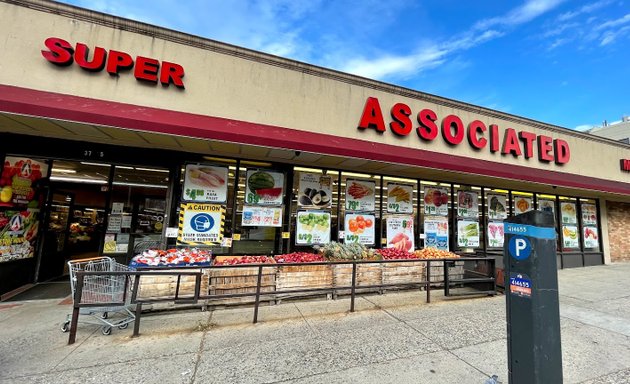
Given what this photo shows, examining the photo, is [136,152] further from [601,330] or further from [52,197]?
[601,330]

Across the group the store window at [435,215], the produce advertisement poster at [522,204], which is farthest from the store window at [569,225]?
the store window at [435,215]

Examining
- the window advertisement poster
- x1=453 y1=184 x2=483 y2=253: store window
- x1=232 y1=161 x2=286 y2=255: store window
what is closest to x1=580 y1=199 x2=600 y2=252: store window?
x1=453 y1=184 x2=483 y2=253: store window

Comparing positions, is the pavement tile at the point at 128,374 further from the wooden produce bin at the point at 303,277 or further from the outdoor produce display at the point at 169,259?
the wooden produce bin at the point at 303,277

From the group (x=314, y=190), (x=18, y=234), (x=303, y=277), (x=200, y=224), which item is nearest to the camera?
(x=303, y=277)

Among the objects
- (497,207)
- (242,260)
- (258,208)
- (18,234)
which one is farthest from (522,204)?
(18,234)

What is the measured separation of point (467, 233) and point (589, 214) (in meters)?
6.81

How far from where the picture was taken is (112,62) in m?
6.11

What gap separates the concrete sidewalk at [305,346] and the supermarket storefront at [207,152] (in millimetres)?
2212

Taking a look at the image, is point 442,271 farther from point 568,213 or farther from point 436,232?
point 568,213

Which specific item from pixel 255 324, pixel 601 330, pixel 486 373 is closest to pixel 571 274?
pixel 601 330

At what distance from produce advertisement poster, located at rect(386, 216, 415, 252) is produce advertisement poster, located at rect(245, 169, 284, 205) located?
11.2 ft

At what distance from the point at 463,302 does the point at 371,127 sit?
4853 millimetres

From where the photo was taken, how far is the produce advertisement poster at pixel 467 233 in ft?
31.9

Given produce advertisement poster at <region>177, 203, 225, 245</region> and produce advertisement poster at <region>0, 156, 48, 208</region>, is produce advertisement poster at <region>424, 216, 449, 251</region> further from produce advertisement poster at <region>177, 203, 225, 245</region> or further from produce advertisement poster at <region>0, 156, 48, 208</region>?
produce advertisement poster at <region>0, 156, 48, 208</region>
